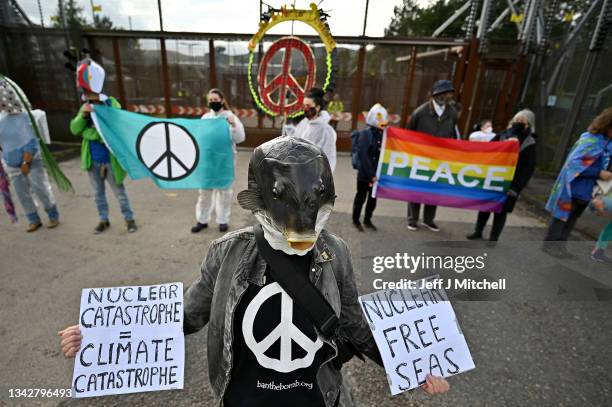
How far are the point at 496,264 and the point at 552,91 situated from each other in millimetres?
6248

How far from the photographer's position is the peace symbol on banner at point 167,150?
14.3ft

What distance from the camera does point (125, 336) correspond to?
165 cm

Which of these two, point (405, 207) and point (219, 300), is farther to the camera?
point (405, 207)

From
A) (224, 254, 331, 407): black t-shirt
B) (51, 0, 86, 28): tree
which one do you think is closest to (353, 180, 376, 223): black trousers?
(224, 254, 331, 407): black t-shirt

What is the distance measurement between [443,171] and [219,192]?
130 inches

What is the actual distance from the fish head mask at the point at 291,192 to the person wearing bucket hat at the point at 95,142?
418 cm

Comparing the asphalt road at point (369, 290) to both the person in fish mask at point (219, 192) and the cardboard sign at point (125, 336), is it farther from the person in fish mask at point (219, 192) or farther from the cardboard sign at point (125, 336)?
the cardboard sign at point (125, 336)

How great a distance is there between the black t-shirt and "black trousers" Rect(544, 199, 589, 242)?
15.2ft

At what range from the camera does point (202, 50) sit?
9.88m

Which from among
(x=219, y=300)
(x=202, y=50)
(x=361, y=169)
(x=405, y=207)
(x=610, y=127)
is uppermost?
(x=202, y=50)

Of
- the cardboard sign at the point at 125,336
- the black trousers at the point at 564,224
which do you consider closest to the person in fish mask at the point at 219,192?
the cardboard sign at the point at 125,336

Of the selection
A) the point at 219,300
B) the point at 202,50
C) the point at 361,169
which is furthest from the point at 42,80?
the point at 219,300

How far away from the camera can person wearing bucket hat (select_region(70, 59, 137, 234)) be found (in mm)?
4195

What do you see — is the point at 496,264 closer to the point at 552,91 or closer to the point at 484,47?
the point at 552,91
